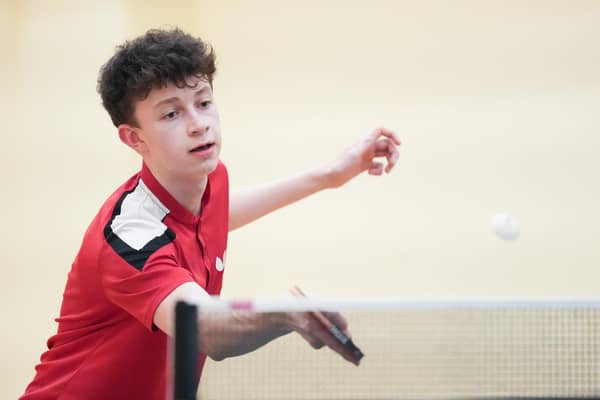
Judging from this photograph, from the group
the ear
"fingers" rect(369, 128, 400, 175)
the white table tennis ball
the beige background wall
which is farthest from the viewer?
the beige background wall

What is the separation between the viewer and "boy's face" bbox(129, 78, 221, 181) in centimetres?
204

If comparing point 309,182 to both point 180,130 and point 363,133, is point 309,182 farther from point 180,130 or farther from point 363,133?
point 363,133

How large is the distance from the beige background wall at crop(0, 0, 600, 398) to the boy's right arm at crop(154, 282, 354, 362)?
2.51 metres

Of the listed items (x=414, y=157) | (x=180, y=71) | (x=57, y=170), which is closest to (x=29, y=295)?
(x=57, y=170)

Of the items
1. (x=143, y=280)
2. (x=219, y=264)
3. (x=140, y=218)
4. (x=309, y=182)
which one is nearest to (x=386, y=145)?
(x=309, y=182)

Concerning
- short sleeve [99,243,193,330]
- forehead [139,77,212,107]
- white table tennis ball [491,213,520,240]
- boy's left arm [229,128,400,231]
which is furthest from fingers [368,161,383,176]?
white table tennis ball [491,213,520,240]

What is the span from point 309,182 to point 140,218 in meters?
0.71

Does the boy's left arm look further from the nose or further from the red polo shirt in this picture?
the nose

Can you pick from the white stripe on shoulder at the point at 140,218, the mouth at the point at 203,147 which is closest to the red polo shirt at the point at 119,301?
the white stripe on shoulder at the point at 140,218

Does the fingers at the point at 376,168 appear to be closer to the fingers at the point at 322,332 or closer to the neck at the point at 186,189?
the neck at the point at 186,189

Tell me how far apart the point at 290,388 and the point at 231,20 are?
2.72m

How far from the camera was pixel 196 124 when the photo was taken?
2.04 meters

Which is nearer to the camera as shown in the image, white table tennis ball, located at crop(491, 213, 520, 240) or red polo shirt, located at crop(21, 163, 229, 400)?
red polo shirt, located at crop(21, 163, 229, 400)

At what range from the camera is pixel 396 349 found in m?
2.62
